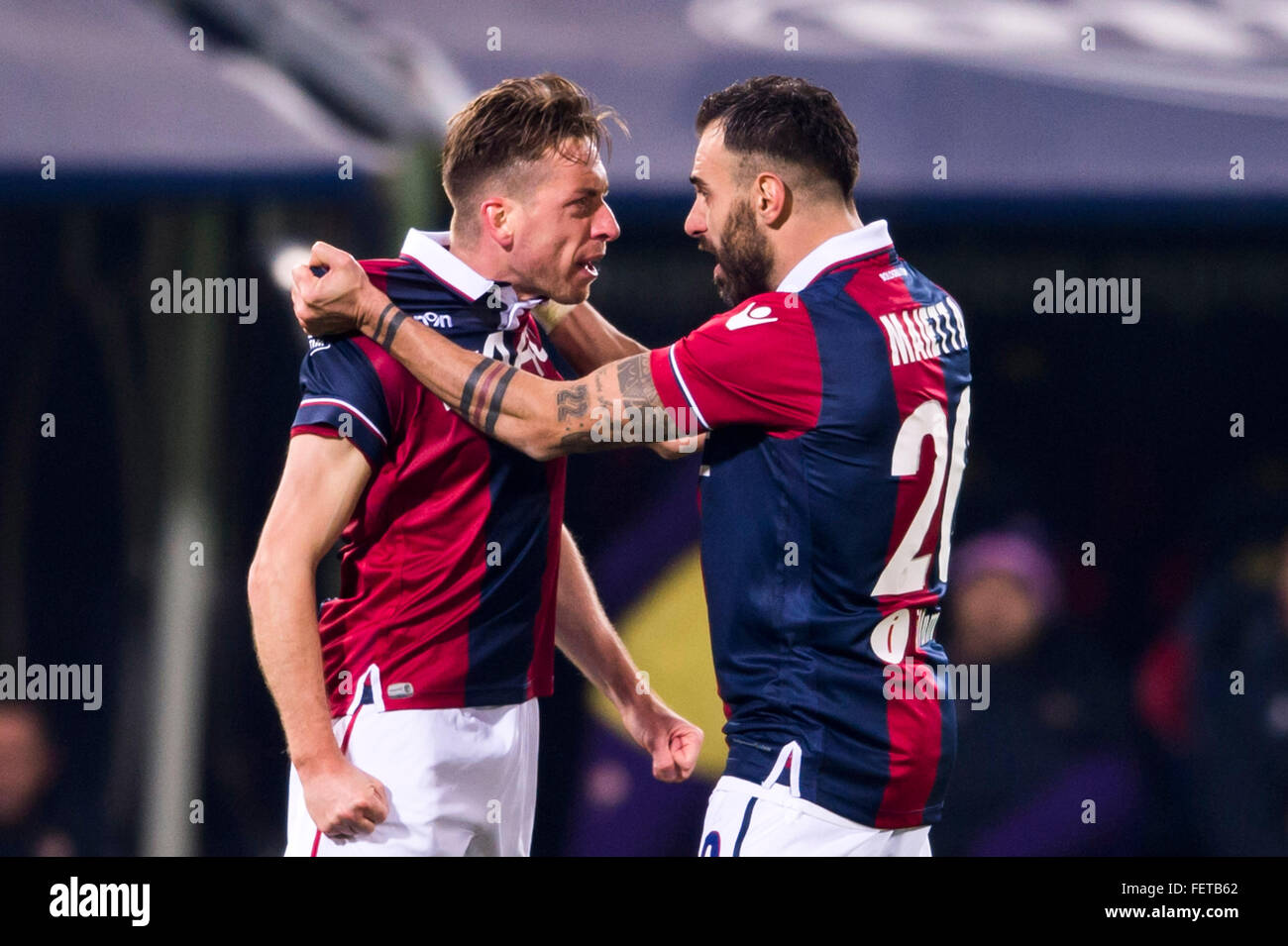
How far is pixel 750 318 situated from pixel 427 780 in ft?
3.58

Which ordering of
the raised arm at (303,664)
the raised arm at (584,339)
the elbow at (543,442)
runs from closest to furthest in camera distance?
the raised arm at (303,664) → the elbow at (543,442) → the raised arm at (584,339)

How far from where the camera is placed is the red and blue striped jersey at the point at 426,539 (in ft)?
8.17

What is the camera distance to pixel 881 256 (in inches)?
106

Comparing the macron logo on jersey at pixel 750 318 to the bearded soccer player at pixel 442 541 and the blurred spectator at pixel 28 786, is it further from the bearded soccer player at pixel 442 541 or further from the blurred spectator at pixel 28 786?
the blurred spectator at pixel 28 786

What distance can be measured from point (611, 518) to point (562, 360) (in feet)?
5.96

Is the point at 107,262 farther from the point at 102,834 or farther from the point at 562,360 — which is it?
the point at 562,360

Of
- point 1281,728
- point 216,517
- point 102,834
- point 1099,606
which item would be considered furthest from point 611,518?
point 1281,728

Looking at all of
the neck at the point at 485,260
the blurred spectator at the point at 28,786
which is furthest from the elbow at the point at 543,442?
the blurred spectator at the point at 28,786

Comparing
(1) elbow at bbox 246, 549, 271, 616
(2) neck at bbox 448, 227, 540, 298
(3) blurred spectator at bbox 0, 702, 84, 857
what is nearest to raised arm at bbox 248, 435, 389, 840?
(1) elbow at bbox 246, 549, 271, 616

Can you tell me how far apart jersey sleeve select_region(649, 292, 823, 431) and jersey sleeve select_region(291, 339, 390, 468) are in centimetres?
55

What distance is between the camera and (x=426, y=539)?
2525 millimetres

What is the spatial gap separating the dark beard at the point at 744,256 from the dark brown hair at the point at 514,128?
1.19 feet

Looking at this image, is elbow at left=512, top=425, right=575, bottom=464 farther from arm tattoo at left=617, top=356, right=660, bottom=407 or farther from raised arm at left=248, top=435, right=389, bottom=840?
raised arm at left=248, top=435, right=389, bottom=840

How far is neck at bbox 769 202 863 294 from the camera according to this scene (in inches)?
106
